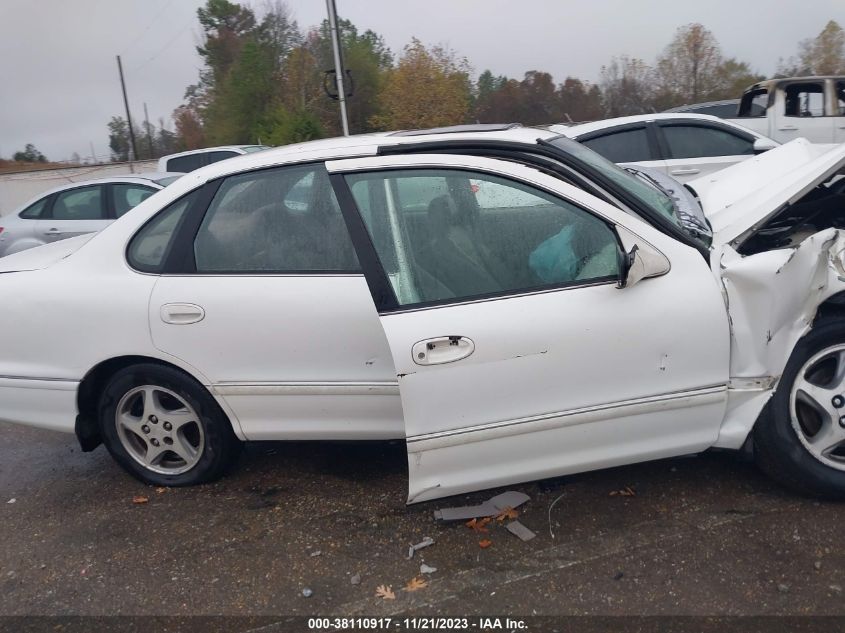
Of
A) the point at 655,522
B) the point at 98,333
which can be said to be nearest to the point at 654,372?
the point at 655,522

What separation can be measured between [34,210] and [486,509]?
8504mm

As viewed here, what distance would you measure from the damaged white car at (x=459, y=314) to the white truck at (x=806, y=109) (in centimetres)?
738

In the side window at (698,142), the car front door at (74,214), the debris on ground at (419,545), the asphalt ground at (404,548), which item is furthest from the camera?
the car front door at (74,214)

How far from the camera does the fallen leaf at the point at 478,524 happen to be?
333 centimetres

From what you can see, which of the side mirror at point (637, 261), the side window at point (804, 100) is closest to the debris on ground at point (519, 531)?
the side mirror at point (637, 261)

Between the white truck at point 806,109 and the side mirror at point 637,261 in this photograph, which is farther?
the white truck at point 806,109

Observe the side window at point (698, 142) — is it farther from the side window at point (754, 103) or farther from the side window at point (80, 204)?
the side window at point (80, 204)

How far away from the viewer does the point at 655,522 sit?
3.23 meters

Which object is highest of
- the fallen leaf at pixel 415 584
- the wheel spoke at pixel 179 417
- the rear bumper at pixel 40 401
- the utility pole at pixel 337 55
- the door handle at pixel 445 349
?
the utility pole at pixel 337 55

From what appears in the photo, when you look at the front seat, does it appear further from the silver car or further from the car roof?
the silver car

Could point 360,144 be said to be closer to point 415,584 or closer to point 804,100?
point 415,584

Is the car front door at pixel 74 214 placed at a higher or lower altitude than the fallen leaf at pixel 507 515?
higher

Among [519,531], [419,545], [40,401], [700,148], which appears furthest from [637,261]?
[700,148]

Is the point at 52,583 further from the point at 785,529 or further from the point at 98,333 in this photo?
the point at 785,529
